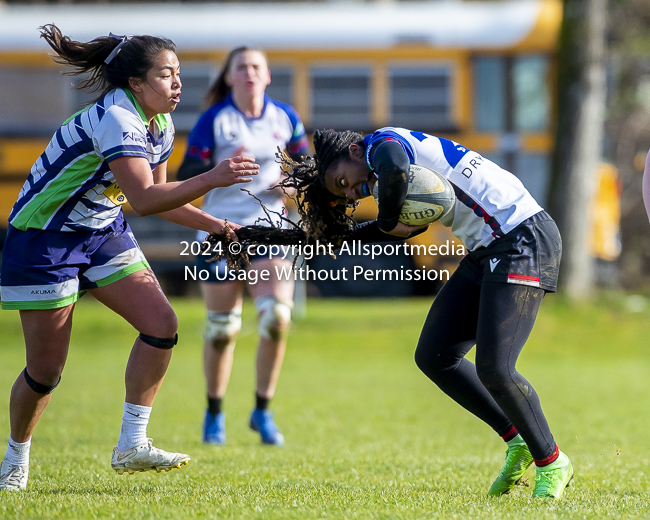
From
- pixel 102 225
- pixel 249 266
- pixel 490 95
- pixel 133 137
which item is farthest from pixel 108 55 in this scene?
pixel 490 95

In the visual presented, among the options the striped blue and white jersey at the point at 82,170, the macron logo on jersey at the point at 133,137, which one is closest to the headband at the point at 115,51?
the striped blue and white jersey at the point at 82,170

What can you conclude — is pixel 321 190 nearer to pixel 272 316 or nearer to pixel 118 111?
pixel 118 111

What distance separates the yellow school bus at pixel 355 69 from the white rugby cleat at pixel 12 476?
925 cm

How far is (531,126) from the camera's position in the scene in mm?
13523

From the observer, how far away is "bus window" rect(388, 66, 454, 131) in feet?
43.3

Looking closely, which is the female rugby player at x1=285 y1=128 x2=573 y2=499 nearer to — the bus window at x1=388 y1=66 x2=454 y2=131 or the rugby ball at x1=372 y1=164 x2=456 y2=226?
the rugby ball at x1=372 y1=164 x2=456 y2=226

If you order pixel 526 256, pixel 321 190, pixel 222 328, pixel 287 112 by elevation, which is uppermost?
pixel 287 112

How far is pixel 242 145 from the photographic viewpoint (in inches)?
234

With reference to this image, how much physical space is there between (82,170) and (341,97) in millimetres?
9739

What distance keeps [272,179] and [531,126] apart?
27.8 feet

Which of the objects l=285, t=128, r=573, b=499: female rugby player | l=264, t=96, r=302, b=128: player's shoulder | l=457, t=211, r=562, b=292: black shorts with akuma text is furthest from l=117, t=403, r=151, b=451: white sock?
l=264, t=96, r=302, b=128: player's shoulder

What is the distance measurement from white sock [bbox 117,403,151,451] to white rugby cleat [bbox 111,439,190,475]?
0.03 m

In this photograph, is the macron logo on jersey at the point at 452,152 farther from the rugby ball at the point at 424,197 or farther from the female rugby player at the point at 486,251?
the rugby ball at the point at 424,197

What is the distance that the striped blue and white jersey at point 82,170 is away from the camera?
3.70 meters
